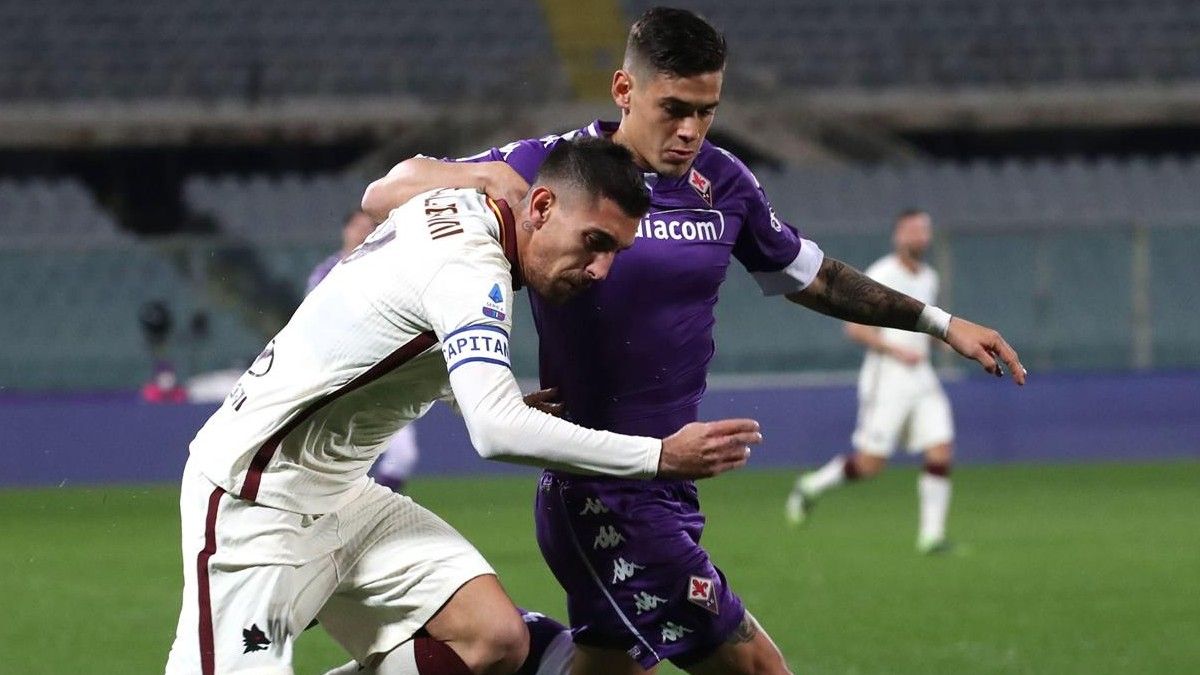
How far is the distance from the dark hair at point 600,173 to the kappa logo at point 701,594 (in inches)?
43.0

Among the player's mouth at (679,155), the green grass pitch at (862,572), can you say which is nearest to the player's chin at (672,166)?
the player's mouth at (679,155)

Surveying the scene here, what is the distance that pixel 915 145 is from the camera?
870 inches

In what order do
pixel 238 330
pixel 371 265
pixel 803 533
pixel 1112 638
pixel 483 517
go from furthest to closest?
1. pixel 238 330
2. pixel 483 517
3. pixel 803 533
4. pixel 1112 638
5. pixel 371 265

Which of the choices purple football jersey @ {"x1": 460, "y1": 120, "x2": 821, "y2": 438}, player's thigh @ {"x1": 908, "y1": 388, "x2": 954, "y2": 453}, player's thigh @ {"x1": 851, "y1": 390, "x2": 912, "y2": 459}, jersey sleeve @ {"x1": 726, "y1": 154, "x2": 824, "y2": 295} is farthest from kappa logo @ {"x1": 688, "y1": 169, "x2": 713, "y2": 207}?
player's thigh @ {"x1": 851, "y1": 390, "x2": 912, "y2": 459}

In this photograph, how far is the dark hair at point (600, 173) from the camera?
4164mm

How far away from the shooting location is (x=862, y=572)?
33.7 ft

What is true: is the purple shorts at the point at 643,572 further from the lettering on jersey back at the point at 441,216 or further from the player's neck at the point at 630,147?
the lettering on jersey back at the point at 441,216

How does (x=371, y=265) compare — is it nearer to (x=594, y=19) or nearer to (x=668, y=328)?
→ (x=668, y=328)

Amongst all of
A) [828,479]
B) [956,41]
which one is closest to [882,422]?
[828,479]

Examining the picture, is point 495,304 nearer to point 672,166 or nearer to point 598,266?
point 598,266

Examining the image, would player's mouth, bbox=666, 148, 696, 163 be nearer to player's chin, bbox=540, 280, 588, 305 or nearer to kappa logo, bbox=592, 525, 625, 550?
player's chin, bbox=540, 280, 588, 305

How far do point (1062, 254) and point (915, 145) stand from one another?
193 inches

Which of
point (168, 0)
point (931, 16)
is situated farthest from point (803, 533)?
point (168, 0)

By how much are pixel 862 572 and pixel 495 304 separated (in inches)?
260
